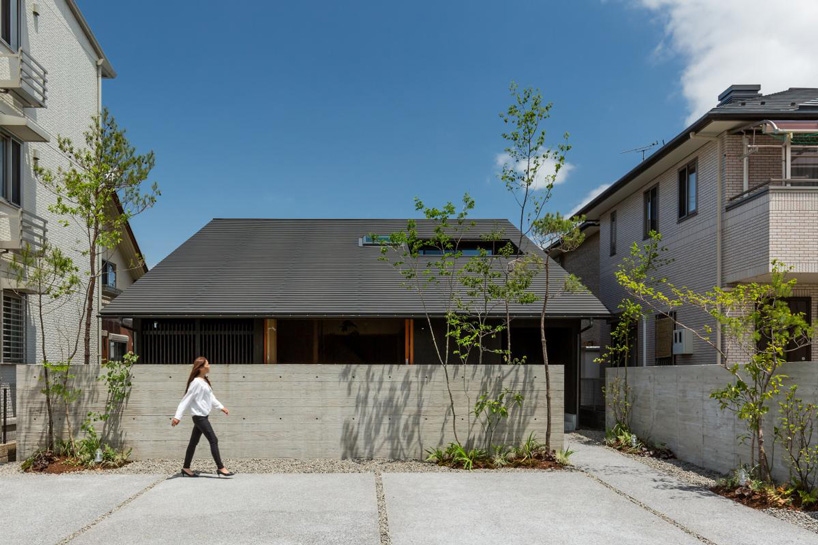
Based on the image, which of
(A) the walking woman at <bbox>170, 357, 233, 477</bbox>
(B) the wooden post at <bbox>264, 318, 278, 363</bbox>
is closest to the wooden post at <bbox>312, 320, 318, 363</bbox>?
(B) the wooden post at <bbox>264, 318, 278, 363</bbox>

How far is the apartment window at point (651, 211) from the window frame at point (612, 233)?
2.16 metres

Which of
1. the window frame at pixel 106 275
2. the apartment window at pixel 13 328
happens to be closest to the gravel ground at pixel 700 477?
the apartment window at pixel 13 328

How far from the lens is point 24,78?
506 inches

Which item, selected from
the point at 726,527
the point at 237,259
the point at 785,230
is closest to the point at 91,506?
the point at 726,527

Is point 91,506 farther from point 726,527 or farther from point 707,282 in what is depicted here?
point 707,282

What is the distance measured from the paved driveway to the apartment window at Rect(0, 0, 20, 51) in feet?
29.1

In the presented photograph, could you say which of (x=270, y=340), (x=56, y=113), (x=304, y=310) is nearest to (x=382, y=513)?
(x=304, y=310)

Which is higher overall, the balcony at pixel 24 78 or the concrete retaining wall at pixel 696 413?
the balcony at pixel 24 78

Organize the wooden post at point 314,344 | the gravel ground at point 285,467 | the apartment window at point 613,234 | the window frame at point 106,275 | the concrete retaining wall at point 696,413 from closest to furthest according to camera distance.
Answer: the concrete retaining wall at point 696,413, the gravel ground at point 285,467, the wooden post at point 314,344, the apartment window at point 613,234, the window frame at point 106,275

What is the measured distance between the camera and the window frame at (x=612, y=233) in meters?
18.8

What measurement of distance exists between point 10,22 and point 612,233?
15441mm

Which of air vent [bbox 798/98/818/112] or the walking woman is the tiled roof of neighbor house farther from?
air vent [bbox 798/98/818/112]

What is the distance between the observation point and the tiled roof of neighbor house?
13.6m

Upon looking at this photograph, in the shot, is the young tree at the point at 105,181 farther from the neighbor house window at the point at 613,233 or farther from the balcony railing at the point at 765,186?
the neighbor house window at the point at 613,233
